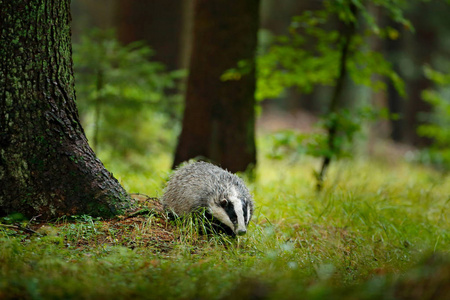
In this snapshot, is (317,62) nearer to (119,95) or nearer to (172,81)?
(119,95)

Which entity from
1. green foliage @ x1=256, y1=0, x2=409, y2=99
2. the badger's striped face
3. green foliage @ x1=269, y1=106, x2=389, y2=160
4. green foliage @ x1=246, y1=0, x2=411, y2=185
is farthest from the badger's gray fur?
green foliage @ x1=256, y1=0, x2=409, y2=99

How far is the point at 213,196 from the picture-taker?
4.91 m

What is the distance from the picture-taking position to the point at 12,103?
4.28 meters

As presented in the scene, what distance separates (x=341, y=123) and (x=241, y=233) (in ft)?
11.0

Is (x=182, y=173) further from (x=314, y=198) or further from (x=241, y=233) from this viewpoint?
(x=314, y=198)

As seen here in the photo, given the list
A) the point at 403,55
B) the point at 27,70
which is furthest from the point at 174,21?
the point at 403,55

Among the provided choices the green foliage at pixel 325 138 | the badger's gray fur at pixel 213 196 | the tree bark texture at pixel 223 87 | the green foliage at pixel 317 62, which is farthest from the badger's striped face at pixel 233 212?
the green foliage at pixel 317 62

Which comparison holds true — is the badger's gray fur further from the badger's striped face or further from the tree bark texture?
the tree bark texture

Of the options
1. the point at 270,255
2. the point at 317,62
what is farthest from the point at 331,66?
the point at 270,255

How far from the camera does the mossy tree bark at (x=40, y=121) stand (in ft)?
14.0

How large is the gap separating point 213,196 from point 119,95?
4395 millimetres

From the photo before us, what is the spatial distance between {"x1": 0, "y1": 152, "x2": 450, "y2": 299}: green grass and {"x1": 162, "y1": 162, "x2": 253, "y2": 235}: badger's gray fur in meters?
0.23

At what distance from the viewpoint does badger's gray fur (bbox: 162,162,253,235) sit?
472cm

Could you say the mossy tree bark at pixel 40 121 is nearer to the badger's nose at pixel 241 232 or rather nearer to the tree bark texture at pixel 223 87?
the badger's nose at pixel 241 232
